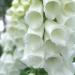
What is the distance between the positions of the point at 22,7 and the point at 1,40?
0.34m

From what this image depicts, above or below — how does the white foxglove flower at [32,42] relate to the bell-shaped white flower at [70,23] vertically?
below

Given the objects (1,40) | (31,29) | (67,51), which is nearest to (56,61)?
(67,51)

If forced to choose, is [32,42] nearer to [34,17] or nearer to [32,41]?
[32,41]

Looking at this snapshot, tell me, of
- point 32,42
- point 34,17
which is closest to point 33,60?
point 32,42

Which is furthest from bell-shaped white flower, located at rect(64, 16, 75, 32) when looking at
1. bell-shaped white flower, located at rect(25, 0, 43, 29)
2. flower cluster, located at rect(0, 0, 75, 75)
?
bell-shaped white flower, located at rect(25, 0, 43, 29)

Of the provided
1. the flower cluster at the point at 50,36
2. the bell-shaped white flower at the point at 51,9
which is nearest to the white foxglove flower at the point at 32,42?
the flower cluster at the point at 50,36

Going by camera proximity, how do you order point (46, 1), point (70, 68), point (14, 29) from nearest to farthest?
point (46, 1) < point (70, 68) < point (14, 29)

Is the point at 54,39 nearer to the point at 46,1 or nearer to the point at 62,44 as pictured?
the point at 62,44

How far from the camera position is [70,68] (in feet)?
6.89

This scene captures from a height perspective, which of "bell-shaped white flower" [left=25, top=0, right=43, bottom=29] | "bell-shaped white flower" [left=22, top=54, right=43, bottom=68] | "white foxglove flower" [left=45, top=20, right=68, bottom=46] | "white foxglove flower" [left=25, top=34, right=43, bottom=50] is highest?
"bell-shaped white flower" [left=25, top=0, right=43, bottom=29]

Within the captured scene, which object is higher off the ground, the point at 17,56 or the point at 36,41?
the point at 36,41

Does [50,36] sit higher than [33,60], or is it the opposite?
[50,36]

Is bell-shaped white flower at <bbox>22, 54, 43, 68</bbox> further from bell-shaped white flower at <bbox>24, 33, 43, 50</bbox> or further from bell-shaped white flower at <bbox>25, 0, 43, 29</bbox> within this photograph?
bell-shaped white flower at <bbox>25, 0, 43, 29</bbox>

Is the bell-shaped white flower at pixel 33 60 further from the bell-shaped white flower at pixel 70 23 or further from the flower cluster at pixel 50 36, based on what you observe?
the bell-shaped white flower at pixel 70 23
